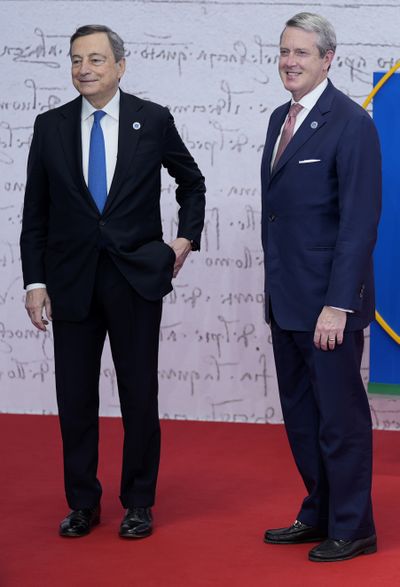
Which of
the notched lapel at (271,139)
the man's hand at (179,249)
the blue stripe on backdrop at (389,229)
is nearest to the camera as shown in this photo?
the notched lapel at (271,139)

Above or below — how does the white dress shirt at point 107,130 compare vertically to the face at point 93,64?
below

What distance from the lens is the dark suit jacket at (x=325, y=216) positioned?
2.91 metres

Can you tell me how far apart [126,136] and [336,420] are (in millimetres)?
993

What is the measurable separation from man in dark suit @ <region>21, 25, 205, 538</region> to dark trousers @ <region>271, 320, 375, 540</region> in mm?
415

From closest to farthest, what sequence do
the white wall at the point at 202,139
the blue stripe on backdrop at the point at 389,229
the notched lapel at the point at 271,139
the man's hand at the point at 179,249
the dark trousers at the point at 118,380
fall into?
1. the notched lapel at the point at 271,139
2. the dark trousers at the point at 118,380
3. the man's hand at the point at 179,249
4. the blue stripe on backdrop at the point at 389,229
5. the white wall at the point at 202,139

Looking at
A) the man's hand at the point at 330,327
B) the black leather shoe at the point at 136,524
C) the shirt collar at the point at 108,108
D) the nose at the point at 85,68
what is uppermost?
the nose at the point at 85,68

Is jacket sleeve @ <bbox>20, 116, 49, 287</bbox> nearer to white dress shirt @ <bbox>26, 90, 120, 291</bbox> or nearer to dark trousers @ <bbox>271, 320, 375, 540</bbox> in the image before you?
white dress shirt @ <bbox>26, 90, 120, 291</bbox>

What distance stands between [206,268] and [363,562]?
210 centimetres

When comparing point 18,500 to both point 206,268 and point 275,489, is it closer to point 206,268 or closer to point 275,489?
point 275,489

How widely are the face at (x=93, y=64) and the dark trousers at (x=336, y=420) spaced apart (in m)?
0.83

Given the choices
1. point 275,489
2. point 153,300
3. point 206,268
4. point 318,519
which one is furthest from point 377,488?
point 206,268

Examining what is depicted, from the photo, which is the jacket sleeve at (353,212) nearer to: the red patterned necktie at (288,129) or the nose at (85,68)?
the red patterned necktie at (288,129)

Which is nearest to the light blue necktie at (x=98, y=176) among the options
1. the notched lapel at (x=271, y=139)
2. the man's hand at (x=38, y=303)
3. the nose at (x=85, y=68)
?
the nose at (x=85, y=68)

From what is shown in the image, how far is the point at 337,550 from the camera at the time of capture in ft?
10.00
